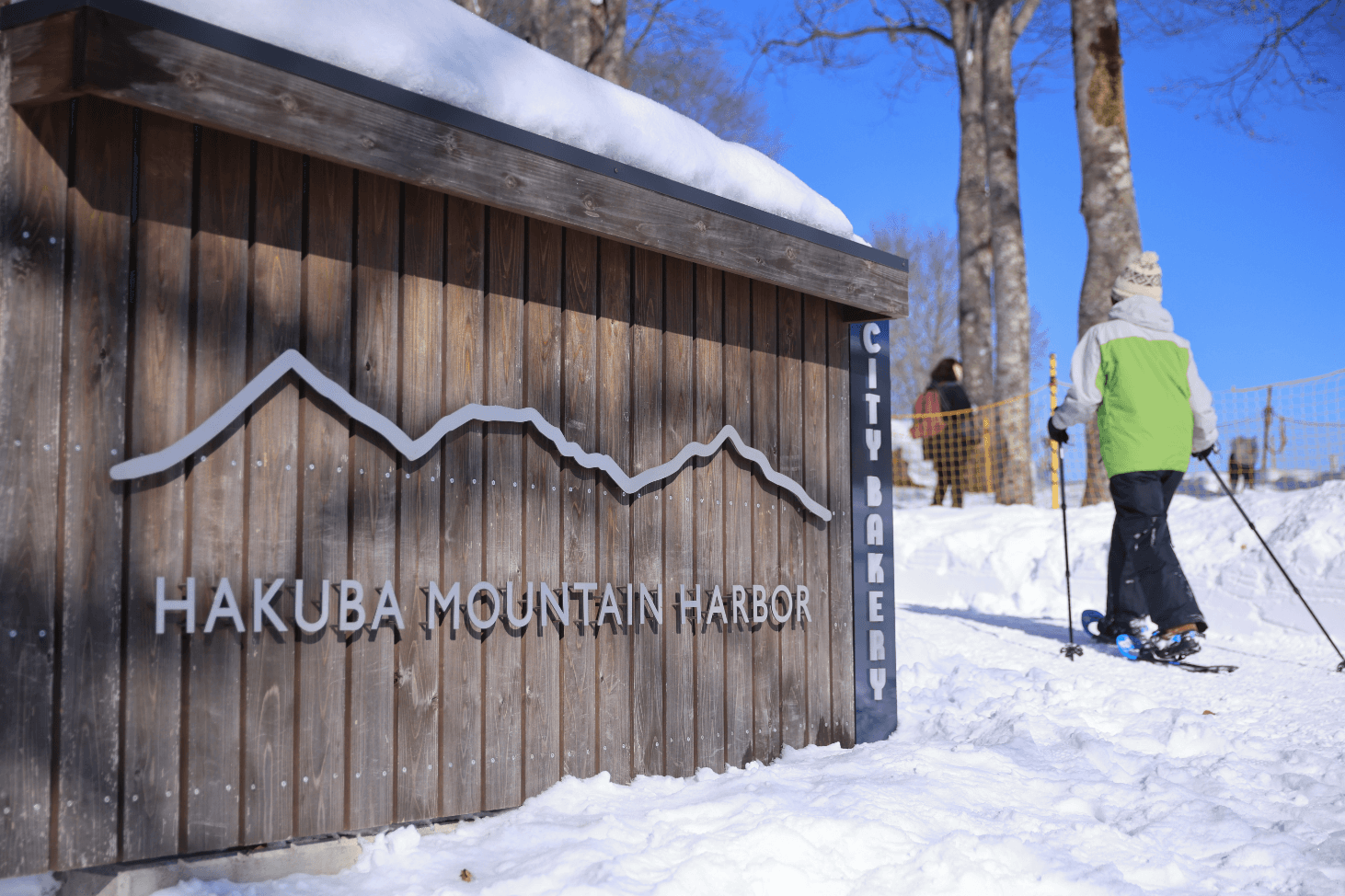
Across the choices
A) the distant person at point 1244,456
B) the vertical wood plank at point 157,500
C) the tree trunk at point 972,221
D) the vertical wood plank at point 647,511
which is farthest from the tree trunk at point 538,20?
the distant person at point 1244,456

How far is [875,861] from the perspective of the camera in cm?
249

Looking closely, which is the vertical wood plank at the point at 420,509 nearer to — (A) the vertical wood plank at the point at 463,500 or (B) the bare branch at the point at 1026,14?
(A) the vertical wood plank at the point at 463,500

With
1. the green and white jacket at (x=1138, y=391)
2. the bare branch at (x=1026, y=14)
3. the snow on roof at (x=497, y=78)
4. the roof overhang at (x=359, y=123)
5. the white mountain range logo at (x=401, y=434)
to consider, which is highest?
the bare branch at (x=1026, y=14)

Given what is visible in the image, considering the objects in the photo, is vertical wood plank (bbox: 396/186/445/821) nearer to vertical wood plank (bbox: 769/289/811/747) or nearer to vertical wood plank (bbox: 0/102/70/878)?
vertical wood plank (bbox: 0/102/70/878)

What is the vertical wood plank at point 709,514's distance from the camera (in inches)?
135

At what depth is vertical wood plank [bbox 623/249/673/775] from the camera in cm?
324

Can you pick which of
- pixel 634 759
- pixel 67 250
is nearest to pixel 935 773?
pixel 634 759

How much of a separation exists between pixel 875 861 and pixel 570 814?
2.82ft

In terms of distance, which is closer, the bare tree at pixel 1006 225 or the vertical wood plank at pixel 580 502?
the vertical wood plank at pixel 580 502

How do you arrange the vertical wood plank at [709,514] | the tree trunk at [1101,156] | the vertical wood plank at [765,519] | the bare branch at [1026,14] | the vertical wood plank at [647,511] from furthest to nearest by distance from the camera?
the bare branch at [1026,14]
the tree trunk at [1101,156]
the vertical wood plank at [765,519]
the vertical wood plank at [709,514]
the vertical wood plank at [647,511]

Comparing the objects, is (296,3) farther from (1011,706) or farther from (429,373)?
(1011,706)

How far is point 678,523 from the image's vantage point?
3.42 m

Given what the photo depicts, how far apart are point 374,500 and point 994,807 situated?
202cm

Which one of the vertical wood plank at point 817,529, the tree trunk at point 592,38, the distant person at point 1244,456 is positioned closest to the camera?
the vertical wood plank at point 817,529
